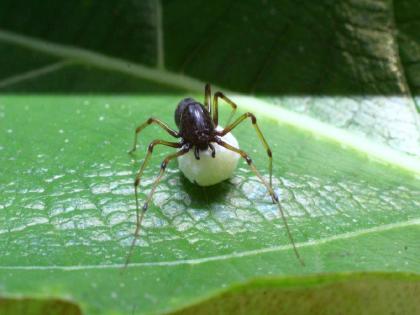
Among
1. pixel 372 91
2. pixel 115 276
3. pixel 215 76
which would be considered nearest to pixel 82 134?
pixel 215 76

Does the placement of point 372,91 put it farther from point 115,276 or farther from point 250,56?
point 115,276

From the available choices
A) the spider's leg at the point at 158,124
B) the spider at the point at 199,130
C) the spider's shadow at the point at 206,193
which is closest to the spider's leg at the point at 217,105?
the spider at the point at 199,130

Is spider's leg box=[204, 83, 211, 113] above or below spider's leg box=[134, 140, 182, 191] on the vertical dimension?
above

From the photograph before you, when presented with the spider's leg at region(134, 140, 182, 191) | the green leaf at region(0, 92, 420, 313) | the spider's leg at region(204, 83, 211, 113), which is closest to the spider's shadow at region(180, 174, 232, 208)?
the green leaf at region(0, 92, 420, 313)

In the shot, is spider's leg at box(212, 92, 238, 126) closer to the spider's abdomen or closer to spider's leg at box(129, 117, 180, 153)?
the spider's abdomen

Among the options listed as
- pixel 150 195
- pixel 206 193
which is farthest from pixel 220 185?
pixel 150 195

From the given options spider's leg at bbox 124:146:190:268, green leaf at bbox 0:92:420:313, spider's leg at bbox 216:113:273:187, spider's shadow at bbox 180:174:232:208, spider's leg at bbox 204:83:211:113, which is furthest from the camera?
spider's leg at bbox 204:83:211:113

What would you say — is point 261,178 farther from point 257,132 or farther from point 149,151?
point 149,151

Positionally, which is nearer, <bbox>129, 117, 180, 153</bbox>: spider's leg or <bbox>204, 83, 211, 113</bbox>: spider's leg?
<bbox>129, 117, 180, 153</bbox>: spider's leg
